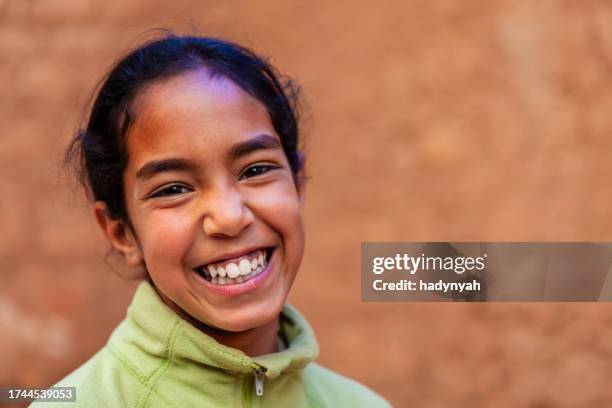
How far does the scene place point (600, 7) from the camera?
299 cm

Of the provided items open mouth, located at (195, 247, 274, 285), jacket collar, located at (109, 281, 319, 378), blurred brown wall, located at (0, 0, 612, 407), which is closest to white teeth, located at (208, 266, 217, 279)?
open mouth, located at (195, 247, 274, 285)

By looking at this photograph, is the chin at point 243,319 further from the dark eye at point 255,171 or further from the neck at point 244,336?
the dark eye at point 255,171

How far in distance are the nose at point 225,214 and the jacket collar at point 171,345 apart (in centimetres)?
19

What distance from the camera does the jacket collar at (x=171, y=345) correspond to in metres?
1.57

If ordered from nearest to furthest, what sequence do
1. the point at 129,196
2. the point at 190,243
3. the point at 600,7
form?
1. the point at 190,243
2. the point at 129,196
3. the point at 600,7

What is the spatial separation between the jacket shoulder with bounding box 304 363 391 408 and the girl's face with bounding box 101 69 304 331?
30cm

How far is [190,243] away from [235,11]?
A: 168 centimetres

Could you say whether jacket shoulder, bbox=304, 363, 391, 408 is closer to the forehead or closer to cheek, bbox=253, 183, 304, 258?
cheek, bbox=253, 183, 304, 258

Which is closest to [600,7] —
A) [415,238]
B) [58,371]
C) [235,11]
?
[415,238]

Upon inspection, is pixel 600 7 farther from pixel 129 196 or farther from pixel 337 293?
pixel 129 196

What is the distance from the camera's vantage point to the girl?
1.54 metres

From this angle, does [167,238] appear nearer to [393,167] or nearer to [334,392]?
[334,392]

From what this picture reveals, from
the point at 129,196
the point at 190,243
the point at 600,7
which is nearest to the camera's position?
the point at 190,243

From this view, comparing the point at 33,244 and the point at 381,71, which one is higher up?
the point at 381,71
